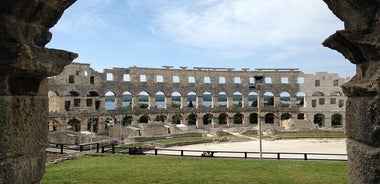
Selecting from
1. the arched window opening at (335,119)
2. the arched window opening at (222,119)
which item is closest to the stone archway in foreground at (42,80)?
the arched window opening at (222,119)

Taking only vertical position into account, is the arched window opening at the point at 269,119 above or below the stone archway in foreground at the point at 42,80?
below

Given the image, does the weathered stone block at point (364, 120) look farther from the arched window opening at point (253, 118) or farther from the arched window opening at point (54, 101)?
the arched window opening at point (253, 118)

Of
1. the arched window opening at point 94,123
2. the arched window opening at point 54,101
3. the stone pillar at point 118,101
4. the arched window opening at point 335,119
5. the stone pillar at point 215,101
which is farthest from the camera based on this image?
the arched window opening at point 335,119

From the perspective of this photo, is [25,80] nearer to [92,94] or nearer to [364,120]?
[364,120]

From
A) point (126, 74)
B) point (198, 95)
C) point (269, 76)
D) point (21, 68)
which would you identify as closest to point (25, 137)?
point (21, 68)

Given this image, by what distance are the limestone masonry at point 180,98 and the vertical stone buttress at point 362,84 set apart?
3232 cm

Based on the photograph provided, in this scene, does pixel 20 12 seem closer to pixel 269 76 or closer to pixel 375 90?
pixel 375 90

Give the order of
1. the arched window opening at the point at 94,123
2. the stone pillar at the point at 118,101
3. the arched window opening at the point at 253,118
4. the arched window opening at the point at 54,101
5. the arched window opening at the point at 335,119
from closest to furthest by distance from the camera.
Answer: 1. the arched window opening at the point at 54,101
2. the arched window opening at the point at 94,123
3. the stone pillar at the point at 118,101
4. the arched window opening at the point at 253,118
5. the arched window opening at the point at 335,119

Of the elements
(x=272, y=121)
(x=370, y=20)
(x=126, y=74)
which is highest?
(x=126, y=74)

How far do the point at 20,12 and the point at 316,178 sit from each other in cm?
1015

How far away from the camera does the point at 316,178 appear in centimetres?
1110

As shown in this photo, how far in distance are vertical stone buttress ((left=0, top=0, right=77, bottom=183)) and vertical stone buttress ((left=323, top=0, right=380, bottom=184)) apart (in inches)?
114

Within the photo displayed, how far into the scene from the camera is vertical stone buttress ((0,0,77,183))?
3.15 meters

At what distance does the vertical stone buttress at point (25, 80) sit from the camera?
3.15 metres
